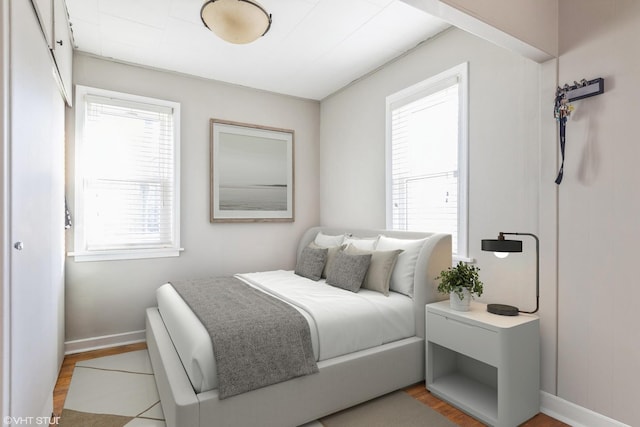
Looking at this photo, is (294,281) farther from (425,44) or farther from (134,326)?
(425,44)

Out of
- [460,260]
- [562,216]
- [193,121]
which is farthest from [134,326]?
[562,216]

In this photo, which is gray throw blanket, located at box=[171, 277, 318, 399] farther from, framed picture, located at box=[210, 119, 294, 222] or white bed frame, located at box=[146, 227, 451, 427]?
framed picture, located at box=[210, 119, 294, 222]

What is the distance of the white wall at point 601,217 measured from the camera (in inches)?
70.3

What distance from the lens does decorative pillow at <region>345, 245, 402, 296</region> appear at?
2.69 m

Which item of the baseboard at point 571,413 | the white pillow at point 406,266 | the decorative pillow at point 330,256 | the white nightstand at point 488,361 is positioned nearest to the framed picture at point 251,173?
the decorative pillow at point 330,256

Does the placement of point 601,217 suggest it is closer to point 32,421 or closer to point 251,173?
point 32,421

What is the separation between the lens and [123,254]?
3.33 metres

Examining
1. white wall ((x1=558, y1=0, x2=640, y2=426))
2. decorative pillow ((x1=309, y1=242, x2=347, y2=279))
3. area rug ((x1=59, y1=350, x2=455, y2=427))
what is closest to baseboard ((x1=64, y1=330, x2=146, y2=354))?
area rug ((x1=59, y1=350, x2=455, y2=427))

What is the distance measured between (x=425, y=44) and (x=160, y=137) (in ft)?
8.99

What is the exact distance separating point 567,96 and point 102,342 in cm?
422

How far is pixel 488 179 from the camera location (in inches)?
98.5

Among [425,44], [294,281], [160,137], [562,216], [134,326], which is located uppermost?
[425,44]

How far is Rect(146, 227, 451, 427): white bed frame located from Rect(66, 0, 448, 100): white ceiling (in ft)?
5.63

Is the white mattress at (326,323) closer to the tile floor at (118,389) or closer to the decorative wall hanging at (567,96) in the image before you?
the tile floor at (118,389)
